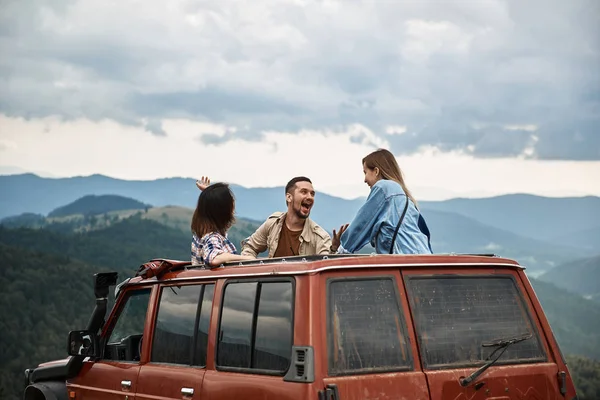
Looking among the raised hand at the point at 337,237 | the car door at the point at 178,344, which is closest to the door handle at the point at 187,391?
the car door at the point at 178,344

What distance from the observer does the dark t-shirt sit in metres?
8.05

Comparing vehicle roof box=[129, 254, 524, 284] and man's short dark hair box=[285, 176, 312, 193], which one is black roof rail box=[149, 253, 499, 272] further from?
man's short dark hair box=[285, 176, 312, 193]

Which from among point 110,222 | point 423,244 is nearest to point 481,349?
point 423,244

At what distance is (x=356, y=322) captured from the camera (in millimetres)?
5160

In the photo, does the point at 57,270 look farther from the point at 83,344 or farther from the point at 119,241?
the point at 83,344

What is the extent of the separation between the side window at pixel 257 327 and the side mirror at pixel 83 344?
194 cm

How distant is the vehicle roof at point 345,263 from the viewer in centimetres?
523

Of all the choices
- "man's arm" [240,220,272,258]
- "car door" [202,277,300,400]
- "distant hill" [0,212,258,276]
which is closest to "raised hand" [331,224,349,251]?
"man's arm" [240,220,272,258]

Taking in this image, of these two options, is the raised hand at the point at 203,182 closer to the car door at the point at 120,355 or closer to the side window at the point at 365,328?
the car door at the point at 120,355

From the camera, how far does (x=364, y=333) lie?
16.9ft

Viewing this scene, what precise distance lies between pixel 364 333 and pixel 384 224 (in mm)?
1970

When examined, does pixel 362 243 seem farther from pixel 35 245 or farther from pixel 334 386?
pixel 35 245

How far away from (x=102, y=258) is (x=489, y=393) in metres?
136

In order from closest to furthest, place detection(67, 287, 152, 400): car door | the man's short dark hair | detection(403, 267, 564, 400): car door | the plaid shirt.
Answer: detection(403, 267, 564, 400): car door, the plaid shirt, detection(67, 287, 152, 400): car door, the man's short dark hair
